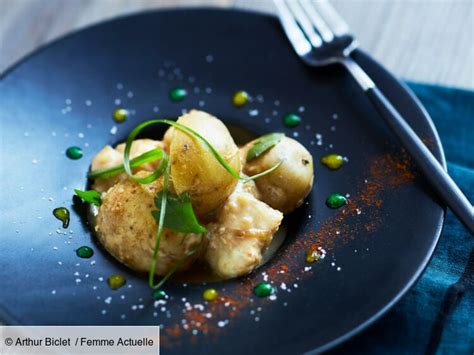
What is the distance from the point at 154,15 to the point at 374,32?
2.91 ft

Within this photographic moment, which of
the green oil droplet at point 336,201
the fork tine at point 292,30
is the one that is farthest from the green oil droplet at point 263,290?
the fork tine at point 292,30

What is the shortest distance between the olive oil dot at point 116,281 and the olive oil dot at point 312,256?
448mm

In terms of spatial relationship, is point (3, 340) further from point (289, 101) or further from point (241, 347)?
point (289, 101)

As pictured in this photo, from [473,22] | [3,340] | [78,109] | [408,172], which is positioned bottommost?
[473,22]

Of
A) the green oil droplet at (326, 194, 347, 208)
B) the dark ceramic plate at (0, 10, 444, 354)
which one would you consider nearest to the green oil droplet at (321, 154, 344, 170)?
the dark ceramic plate at (0, 10, 444, 354)

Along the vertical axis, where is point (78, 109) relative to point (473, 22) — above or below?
above

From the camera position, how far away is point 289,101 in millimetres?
2229

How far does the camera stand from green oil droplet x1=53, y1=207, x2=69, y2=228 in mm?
1858

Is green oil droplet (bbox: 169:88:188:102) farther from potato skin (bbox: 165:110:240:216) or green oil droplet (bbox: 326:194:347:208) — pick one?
green oil droplet (bbox: 326:194:347:208)

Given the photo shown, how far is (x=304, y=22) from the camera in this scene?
7.86ft

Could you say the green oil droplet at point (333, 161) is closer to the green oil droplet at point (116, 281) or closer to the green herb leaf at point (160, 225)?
the green herb leaf at point (160, 225)

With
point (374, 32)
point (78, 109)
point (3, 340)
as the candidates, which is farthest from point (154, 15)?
point (3, 340)

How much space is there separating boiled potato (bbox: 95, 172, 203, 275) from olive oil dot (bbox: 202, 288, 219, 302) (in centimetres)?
12

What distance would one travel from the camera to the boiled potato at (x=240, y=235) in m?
1.73
